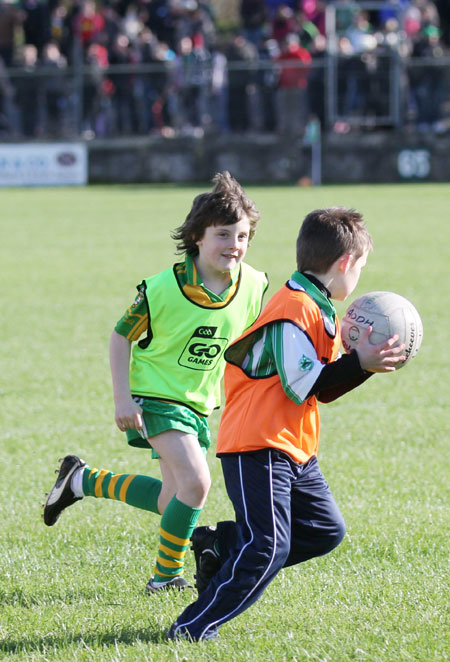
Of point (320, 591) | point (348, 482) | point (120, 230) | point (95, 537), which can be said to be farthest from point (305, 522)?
point (120, 230)

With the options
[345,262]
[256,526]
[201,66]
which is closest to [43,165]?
[201,66]

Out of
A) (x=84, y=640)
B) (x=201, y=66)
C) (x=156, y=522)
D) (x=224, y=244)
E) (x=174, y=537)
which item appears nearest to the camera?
(x=84, y=640)

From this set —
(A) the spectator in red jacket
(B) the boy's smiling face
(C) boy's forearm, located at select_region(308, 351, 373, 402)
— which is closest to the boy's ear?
(C) boy's forearm, located at select_region(308, 351, 373, 402)

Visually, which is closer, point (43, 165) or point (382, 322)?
point (382, 322)

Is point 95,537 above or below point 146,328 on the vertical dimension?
below

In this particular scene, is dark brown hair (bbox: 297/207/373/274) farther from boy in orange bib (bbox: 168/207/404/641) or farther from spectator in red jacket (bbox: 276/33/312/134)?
spectator in red jacket (bbox: 276/33/312/134)

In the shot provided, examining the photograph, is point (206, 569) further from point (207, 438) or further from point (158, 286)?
point (158, 286)

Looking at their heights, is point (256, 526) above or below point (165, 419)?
below

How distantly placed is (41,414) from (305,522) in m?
3.70

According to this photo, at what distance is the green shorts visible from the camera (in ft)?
13.3

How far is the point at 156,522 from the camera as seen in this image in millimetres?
4984

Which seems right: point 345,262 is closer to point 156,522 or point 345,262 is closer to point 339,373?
point 339,373

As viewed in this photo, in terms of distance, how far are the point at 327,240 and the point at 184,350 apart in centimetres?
91

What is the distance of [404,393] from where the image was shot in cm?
757
